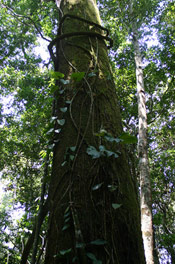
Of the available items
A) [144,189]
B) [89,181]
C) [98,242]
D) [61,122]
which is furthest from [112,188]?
[144,189]

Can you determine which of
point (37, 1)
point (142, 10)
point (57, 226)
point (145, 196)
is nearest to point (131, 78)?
point (142, 10)

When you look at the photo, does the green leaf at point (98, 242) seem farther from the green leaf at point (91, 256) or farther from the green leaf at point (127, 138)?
the green leaf at point (127, 138)

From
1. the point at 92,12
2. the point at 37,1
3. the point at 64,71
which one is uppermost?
the point at 37,1

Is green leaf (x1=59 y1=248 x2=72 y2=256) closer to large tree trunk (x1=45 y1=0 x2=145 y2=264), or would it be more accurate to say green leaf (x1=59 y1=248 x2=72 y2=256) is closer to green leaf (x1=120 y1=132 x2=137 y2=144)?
large tree trunk (x1=45 y1=0 x2=145 y2=264)

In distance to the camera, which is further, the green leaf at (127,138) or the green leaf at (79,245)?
the green leaf at (127,138)

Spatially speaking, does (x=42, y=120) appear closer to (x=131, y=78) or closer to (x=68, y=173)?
(x=131, y=78)

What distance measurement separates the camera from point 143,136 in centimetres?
410

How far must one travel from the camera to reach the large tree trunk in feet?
2.64

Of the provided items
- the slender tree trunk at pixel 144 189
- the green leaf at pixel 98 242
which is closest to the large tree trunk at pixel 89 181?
the green leaf at pixel 98 242

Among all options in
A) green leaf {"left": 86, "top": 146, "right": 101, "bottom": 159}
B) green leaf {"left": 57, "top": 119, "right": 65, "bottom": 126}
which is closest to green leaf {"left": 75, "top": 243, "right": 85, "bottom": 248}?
green leaf {"left": 86, "top": 146, "right": 101, "bottom": 159}

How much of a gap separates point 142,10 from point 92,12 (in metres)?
5.67

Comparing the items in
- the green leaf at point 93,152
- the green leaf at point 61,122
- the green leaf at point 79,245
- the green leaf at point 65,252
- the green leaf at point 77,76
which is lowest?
the green leaf at point 65,252

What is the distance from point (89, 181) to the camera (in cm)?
95

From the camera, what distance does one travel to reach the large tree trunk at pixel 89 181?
2.64 ft
